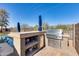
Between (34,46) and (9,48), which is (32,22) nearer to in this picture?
(34,46)

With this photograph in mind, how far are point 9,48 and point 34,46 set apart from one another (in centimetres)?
37

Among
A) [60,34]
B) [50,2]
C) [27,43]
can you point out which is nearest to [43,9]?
[50,2]

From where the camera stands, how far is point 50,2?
Answer: 166cm

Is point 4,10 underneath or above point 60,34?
above

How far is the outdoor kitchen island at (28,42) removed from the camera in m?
1.62

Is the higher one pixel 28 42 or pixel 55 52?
pixel 28 42

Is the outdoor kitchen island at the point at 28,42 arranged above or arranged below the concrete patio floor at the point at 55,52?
above

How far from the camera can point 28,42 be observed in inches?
65.4

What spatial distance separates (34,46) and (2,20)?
0.62 meters

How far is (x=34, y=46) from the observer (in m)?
1.69

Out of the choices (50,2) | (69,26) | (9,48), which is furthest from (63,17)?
(9,48)

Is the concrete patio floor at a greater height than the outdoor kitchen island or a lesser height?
lesser

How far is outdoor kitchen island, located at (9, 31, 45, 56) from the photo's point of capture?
1.62m

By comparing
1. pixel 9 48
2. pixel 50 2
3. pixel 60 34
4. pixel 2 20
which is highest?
pixel 50 2
